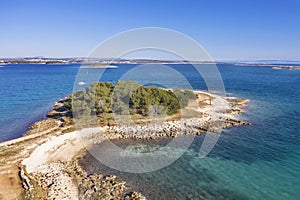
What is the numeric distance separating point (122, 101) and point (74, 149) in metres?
11.8

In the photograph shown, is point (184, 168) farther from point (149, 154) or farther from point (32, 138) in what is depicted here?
point (32, 138)

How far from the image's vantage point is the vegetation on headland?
31766 millimetres

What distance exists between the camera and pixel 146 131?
92.4 feet

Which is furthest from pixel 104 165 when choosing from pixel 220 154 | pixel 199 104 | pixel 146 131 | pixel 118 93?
pixel 199 104

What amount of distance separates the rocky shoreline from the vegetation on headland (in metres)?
2.97

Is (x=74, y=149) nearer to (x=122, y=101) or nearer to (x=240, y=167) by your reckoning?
(x=122, y=101)

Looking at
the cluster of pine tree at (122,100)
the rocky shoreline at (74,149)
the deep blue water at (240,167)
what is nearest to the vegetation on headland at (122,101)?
the cluster of pine tree at (122,100)

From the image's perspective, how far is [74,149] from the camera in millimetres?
23500

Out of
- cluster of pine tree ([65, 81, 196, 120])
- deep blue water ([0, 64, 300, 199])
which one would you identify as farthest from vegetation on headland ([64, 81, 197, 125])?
deep blue water ([0, 64, 300, 199])

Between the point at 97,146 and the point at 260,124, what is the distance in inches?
881

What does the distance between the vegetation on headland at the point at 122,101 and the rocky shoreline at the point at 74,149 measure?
117 inches

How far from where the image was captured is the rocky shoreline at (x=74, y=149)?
52.9 ft

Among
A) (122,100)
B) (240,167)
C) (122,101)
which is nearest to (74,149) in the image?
(122,101)

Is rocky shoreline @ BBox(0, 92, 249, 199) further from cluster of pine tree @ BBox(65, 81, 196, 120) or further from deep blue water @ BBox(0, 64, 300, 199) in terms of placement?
cluster of pine tree @ BBox(65, 81, 196, 120)
